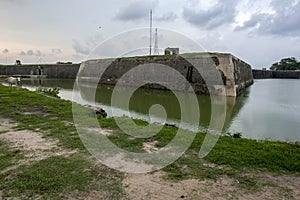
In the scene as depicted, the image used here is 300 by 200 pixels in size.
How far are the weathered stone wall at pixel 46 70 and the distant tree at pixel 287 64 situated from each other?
29.9m

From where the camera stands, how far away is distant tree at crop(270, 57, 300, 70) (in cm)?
3395

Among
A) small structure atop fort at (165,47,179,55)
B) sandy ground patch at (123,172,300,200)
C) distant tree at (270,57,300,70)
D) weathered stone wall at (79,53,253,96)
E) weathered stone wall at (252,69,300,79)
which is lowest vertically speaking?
sandy ground patch at (123,172,300,200)

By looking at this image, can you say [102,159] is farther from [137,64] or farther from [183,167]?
[137,64]

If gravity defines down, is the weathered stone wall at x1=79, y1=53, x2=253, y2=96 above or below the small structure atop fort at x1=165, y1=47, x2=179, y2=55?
below

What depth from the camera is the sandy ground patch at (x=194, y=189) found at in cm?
159

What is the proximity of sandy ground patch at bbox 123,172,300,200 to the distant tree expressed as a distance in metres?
37.7

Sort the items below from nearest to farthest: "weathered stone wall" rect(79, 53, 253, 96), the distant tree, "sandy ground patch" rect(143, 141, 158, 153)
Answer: "sandy ground patch" rect(143, 141, 158, 153) < "weathered stone wall" rect(79, 53, 253, 96) < the distant tree

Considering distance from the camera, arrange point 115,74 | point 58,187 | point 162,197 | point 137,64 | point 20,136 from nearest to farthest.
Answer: point 162,197, point 58,187, point 20,136, point 137,64, point 115,74

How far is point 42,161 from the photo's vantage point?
6.99 ft

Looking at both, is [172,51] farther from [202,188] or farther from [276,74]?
[276,74]

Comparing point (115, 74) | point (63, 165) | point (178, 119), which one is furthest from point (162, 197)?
point (115, 74)

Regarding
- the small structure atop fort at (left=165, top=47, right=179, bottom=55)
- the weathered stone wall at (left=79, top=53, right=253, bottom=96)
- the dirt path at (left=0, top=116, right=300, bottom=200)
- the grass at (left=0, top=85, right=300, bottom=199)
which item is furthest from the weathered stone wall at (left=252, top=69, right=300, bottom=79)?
the dirt path at (left=0, top=116, right=300, bottom=200)

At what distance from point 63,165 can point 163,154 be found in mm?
927

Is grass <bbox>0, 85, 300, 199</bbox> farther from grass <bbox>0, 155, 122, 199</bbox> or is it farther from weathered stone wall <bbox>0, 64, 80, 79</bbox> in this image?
weathered stone wall <bbox>0, 64, 80, 79</bbox>
